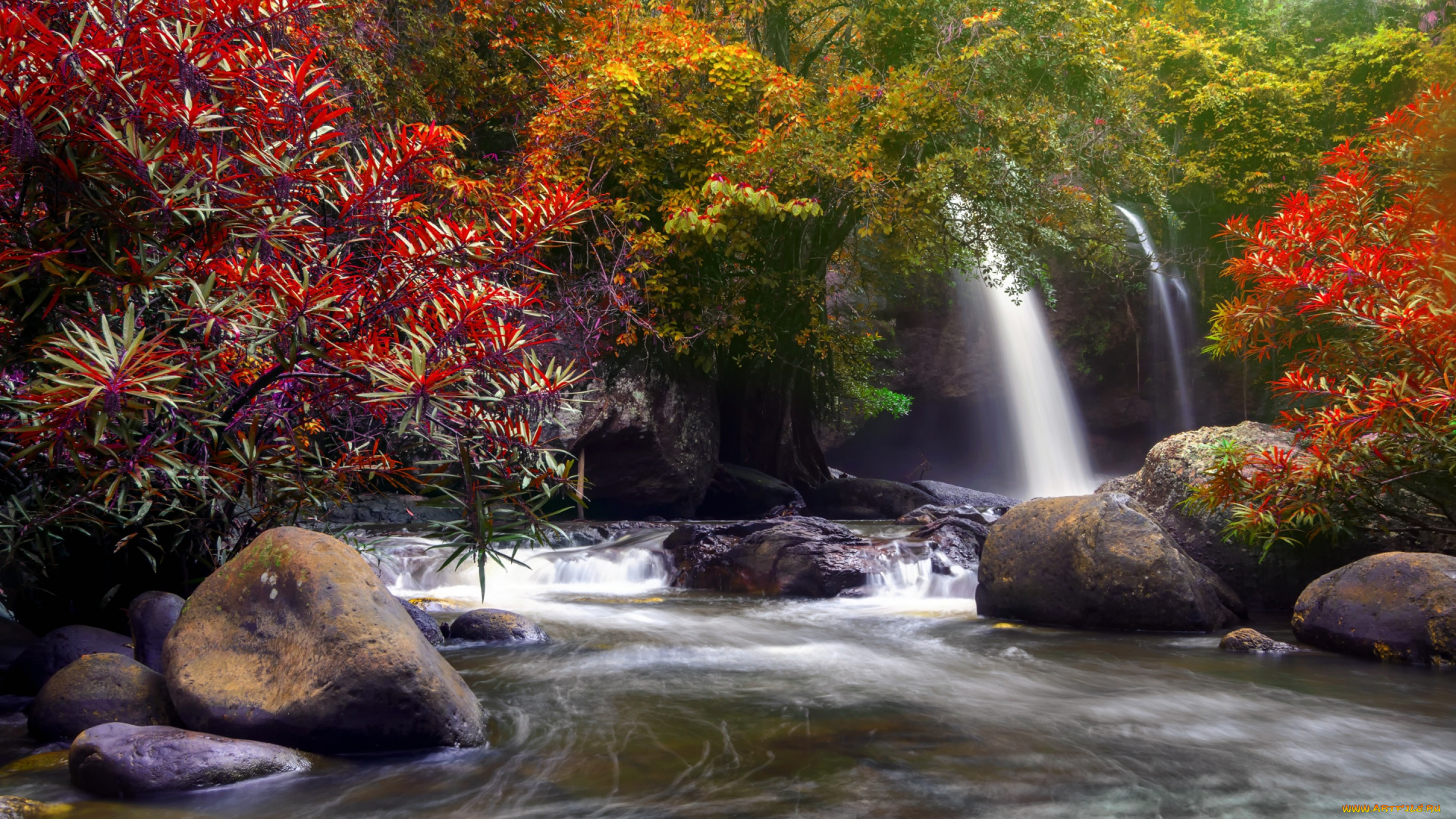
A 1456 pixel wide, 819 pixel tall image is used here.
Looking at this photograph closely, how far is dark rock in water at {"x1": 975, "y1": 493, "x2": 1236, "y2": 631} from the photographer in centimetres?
625

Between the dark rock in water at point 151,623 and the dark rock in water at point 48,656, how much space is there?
9 centimetres

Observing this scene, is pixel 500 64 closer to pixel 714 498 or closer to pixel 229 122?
pixel 714 498

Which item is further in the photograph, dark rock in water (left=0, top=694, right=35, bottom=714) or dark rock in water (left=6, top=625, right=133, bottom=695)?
dark rock in water (left=6, top=625, right=133, bottom=695)

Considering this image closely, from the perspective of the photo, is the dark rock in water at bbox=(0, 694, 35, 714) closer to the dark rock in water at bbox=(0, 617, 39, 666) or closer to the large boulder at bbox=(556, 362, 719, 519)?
the dark rock in water at bbox=(0, 617, 39, 666)

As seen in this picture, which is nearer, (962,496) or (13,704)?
(13,704)

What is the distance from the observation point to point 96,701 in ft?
11.8

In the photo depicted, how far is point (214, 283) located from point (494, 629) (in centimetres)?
358

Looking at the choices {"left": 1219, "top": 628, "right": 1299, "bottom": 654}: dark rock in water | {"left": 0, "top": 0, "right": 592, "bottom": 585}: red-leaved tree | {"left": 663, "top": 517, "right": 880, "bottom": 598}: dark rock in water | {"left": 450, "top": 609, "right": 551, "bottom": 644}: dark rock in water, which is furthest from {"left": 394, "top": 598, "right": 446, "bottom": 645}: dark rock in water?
{"left": 1219, "top": 628, "right": 1299, "bottom": 654}: dark rock in water

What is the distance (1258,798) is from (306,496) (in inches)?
167

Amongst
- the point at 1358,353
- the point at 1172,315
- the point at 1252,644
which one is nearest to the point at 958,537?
the point at 1252,644

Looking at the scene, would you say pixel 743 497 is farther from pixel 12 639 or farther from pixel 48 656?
pixel 48 656

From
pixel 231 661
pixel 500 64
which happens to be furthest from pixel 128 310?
pixel 500 64

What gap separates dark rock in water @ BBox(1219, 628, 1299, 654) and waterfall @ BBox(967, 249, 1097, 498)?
54.3ft

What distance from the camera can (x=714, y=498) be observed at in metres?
15.5
